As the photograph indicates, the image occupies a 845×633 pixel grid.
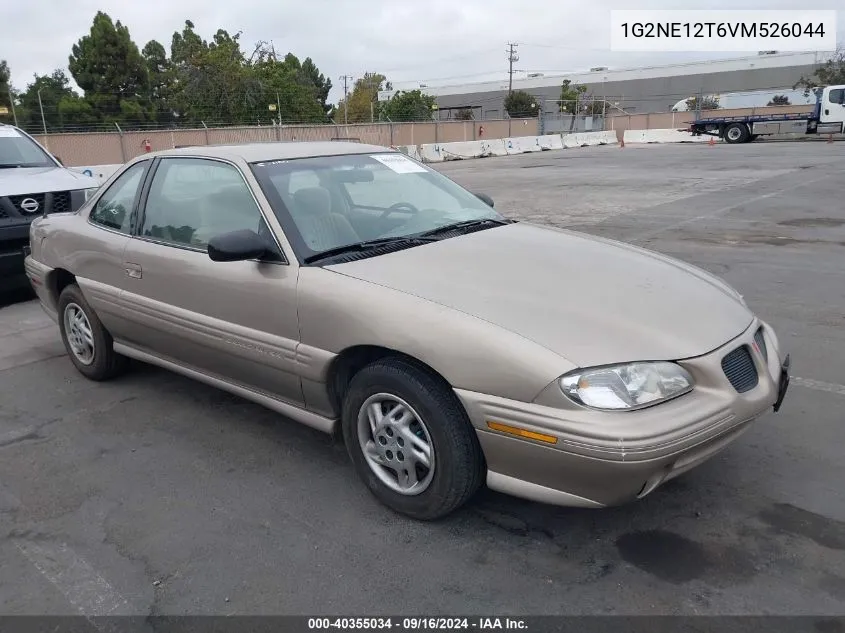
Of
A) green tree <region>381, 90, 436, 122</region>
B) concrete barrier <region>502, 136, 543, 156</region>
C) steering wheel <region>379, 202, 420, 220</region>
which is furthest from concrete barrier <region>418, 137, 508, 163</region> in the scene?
steering wheel <region>379, 202, 420, 220</region>

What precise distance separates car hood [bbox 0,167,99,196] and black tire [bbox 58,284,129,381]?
2931 millimetres

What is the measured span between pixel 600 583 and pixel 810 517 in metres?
1.05

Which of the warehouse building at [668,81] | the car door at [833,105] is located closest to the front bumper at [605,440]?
the car door at [833,105]

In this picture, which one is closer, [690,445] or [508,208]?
[690,445]

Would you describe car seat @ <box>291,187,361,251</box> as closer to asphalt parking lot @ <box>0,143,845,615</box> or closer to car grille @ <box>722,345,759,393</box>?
asphalt parking lot @ <box>0,143,845,615</box>

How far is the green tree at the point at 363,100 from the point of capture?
7307cm

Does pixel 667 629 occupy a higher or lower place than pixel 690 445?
lower

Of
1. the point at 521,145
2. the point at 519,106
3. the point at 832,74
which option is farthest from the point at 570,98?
the point at 521,145

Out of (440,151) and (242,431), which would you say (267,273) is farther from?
(440,151)

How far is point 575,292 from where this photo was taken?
A: 2963 millimetres

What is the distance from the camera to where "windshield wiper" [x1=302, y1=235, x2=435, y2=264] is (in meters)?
3.31

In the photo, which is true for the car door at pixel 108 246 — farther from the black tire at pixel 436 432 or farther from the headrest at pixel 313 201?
the black tire at pixel 436 432

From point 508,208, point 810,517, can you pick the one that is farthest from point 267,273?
point 508,208

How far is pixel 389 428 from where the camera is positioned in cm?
301
